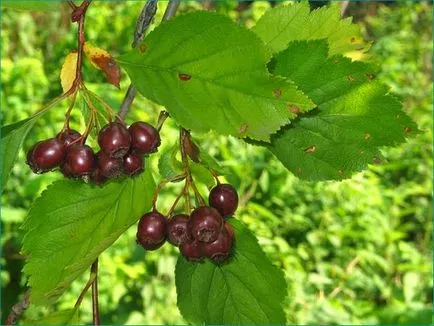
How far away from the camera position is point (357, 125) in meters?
0.91

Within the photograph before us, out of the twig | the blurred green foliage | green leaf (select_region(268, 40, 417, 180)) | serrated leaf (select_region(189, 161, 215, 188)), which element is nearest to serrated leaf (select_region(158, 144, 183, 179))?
serrated leaf (select_region(189, 161, 215, 188))

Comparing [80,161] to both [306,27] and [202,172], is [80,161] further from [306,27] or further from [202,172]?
[306,27]

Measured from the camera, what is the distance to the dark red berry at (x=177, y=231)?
0.84 metres

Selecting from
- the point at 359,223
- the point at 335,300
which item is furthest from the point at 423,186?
the point at 335,300

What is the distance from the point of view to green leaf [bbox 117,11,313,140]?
0.75 metres

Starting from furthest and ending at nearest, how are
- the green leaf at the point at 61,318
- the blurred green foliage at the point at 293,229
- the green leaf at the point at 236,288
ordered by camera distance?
the blurred green foliage at the point at 293,229 < the green leaf at the point at 61,318 < the green leaf at the point at 236,288

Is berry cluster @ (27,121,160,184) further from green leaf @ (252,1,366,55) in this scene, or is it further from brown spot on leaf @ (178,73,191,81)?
green leaf @ (252,1,366,55)

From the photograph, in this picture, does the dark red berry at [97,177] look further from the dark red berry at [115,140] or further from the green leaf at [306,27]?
the green leaf at [306,27]

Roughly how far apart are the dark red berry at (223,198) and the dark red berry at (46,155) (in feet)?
0.59

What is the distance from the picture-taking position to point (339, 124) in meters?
0.91

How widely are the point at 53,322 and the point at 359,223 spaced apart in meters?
2.33

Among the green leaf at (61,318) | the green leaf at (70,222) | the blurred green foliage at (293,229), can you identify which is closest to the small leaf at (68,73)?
the green leaf at (70,222)

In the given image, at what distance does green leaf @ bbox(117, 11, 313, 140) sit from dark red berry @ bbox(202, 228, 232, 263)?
5.4 inches

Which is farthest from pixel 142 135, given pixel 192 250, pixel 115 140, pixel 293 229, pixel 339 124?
pixel 293 229
